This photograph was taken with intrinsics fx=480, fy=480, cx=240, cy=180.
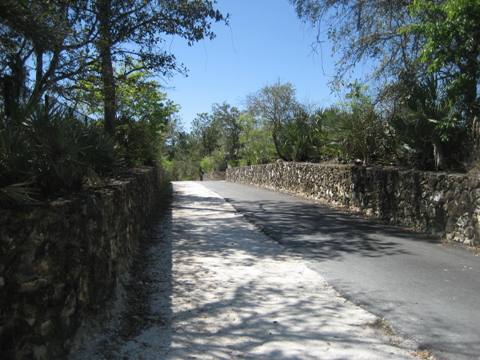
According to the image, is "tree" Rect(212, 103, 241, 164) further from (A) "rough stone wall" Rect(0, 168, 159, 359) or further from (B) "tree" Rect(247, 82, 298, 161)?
(A) "rough stone wall" Rect(0, 168, 159, 359)

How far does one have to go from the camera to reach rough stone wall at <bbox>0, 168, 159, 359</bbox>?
318 cm

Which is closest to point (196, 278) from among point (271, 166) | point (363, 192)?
point (363, 192)

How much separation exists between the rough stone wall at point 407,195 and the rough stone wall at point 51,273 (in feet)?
21.0

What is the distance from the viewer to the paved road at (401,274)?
455cm

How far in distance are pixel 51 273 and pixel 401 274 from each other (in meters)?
4.69

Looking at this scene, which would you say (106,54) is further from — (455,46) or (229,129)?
(229,129)

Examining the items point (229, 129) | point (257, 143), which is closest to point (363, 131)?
point (257, 143)

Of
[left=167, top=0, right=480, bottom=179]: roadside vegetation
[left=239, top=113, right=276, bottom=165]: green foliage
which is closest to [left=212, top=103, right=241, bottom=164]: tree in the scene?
[left=239, top=113, right=276, bottom=165]: green foliage

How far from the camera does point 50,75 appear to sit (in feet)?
33.3

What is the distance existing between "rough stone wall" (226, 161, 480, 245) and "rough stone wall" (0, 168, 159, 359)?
253 inches

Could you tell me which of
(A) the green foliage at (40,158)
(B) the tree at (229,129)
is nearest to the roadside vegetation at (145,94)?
(A) the green foliage at (40,158)

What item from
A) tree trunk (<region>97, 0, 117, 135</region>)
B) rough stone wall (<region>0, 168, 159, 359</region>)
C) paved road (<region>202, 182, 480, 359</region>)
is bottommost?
paved road (<region>202, 182, 480, 359</region>)

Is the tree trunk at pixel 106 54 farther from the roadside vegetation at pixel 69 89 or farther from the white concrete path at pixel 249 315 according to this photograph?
the white concrete path at pixel 249 315

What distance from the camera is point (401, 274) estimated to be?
6539mm
